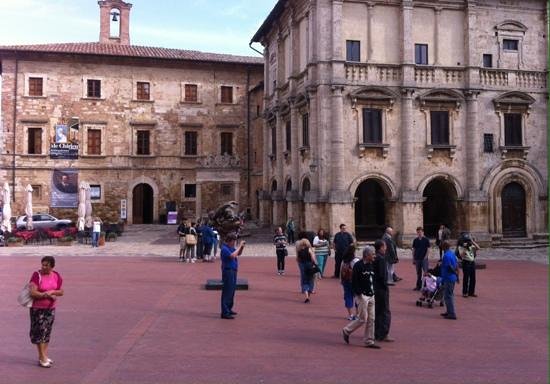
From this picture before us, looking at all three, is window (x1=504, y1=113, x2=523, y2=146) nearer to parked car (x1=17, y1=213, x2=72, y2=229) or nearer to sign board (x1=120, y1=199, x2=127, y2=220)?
parked car (x1=17, y1=213, x2=72, y2=229)

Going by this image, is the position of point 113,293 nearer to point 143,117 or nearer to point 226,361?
point 226,361

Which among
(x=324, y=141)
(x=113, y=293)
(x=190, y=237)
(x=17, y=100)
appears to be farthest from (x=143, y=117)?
(x=113, y=293)

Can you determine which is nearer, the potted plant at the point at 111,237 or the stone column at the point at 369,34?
the stone column at the point at 369,34

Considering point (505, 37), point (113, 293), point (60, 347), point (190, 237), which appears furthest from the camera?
point (505, 37)

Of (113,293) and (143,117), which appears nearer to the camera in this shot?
(113,293)

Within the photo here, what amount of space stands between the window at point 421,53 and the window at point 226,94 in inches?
709

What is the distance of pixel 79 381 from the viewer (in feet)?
22.6

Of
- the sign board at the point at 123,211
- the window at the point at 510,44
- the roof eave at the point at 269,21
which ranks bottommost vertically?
the sign board at the point at 123,211

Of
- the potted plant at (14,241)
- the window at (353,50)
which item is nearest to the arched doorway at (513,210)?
the window at (353,50)

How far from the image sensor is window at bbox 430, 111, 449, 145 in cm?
2662

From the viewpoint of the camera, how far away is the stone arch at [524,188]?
27.2 m

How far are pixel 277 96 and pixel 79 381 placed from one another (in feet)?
89.0

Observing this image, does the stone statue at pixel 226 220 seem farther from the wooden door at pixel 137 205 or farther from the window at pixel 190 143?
the wooden door at pixel 137 205

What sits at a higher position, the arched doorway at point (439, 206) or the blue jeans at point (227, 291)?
the arched doorway at point (439, 206)
